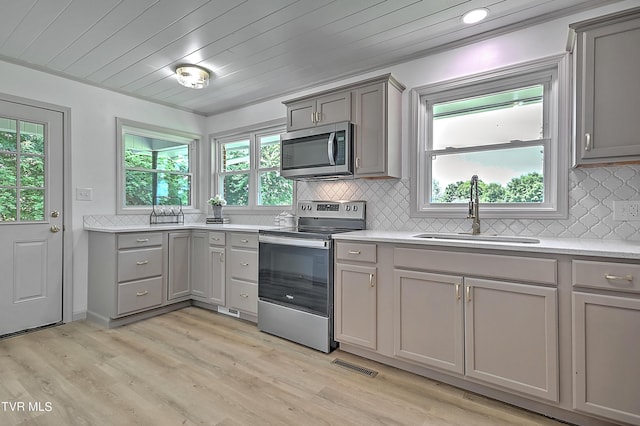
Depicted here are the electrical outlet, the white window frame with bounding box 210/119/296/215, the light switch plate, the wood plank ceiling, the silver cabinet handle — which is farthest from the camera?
the white window frame with bounding box 210/119/296/215

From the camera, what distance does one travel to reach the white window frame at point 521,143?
2172mm

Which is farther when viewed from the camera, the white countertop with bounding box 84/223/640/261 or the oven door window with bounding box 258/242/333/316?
the oven door window with bounding box 258/242/333/316

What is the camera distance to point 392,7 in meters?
2.10

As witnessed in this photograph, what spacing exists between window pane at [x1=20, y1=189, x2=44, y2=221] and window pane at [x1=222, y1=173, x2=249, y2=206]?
6.11 feet

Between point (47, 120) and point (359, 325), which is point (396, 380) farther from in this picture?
point (47, 120)

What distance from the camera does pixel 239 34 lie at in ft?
7.97

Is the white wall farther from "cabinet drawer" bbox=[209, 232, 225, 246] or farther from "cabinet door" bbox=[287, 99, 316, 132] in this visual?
"cabinet door" bbox=[287, 99, 316, 132]

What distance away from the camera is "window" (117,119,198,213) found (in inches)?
146

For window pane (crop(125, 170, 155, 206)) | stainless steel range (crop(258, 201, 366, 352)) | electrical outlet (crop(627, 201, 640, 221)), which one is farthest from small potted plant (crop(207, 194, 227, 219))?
electrical outlet (crop(627, 201, 640, 221))

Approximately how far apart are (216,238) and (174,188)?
1.21 metres

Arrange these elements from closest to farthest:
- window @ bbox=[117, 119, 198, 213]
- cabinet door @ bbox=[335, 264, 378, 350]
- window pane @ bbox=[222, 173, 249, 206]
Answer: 1. cabinet door @ bbox=[335, 264, 378, 350]
2. window @ bbox=[117, 119, 198, 213]
3. window pane @ bbox=[222, 173, 249, 206]

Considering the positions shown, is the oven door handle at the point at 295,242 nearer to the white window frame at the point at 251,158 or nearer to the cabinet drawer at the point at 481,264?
the cabinet drawer at the point at 481,264

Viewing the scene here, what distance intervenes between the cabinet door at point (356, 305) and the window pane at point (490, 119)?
4.17ft

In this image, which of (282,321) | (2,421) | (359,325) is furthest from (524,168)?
(2,421)
